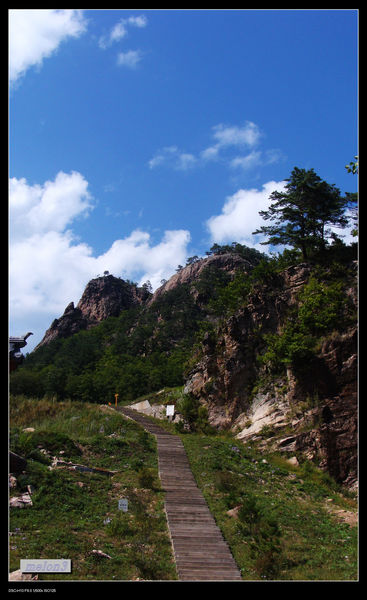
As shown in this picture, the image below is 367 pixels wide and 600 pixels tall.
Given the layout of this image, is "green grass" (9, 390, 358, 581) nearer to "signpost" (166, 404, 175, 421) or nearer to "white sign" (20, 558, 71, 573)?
"white sign" (20, 558, 71, 573)

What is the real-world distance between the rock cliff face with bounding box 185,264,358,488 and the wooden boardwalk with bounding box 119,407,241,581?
4.33 metres

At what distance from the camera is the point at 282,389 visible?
60.3 feet

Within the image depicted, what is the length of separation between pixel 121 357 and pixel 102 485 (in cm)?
4443

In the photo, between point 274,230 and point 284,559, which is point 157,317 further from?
point 284,559

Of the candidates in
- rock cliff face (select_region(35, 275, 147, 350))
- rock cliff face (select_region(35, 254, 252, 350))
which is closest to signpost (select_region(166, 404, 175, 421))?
rock cliff face (select_region(35, 254, 252, 350))

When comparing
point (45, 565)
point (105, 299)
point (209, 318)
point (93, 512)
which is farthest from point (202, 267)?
point (45, 565)

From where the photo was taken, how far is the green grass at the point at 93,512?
834 centimetres

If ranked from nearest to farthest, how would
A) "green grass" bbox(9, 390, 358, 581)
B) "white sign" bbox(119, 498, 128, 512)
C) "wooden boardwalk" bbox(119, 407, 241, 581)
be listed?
"wooden boardwalk" bbox(119, 407, 241, 581) < "green grass" bbox(9, 390, 358, 581) < "white sign" bbox(119, 498, 128, 512)

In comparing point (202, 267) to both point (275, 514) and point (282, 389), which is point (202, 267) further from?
point (275, 514)

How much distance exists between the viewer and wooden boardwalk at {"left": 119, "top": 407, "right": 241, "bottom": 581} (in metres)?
8.30

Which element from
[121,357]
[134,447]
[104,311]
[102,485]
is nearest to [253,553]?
[102,485]

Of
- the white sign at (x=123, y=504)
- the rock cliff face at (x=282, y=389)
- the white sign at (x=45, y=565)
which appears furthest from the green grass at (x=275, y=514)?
the white sign at (x=45, y=565)
